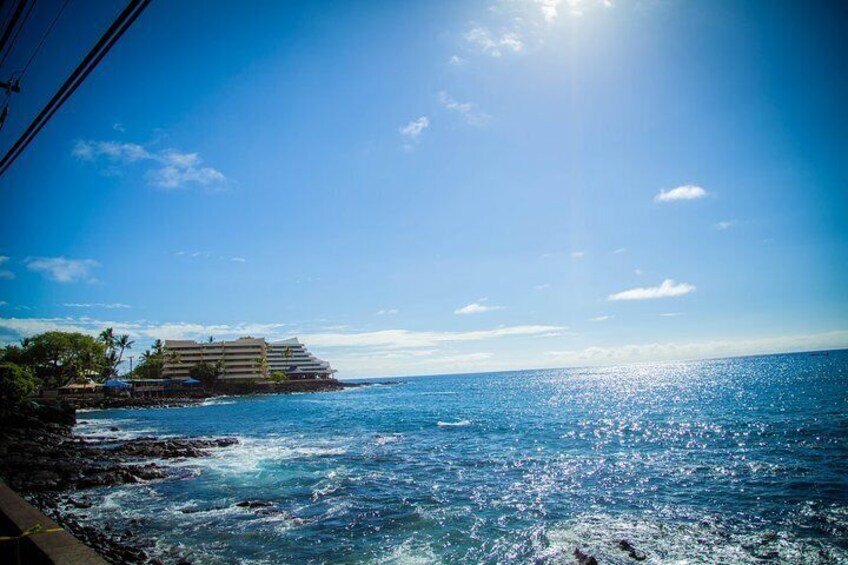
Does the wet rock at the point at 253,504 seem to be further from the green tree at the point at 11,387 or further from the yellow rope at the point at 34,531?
the green tree at the point at 11,387

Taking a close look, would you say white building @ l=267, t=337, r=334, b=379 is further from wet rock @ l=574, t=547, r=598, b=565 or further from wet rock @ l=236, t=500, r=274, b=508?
wet rock @ l=574, t=547, r=598, b=565

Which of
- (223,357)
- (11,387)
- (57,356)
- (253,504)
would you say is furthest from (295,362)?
(253,504)

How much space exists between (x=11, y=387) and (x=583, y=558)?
49.4 m

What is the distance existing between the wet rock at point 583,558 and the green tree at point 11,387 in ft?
155

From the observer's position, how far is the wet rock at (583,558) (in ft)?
36.9

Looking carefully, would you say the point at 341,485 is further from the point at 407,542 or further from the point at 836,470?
the point at 836,470

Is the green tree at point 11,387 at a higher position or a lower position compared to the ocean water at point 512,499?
higher

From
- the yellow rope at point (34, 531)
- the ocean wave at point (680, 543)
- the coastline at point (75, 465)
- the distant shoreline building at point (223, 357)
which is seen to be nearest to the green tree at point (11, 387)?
the coastline at point (75, 465)

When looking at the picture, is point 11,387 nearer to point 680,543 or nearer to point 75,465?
point 75,465

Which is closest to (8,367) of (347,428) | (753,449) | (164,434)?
(164,434)

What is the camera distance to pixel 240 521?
48.9ft

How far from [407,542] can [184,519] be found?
8674 millimetres

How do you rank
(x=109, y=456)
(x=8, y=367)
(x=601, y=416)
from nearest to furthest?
1. (x=109, y=456)
2. (x=8, y=367)
3. (x=601, y=416)

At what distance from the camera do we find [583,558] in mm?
11586
